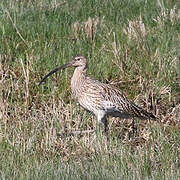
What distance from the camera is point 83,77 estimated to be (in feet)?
25.6

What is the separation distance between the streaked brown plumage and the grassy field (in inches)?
6.9

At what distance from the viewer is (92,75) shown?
28.2ft

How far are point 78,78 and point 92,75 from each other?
80 cm

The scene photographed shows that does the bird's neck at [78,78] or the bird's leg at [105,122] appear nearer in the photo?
the bird's leg at [105,122]

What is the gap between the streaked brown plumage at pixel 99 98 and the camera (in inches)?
299

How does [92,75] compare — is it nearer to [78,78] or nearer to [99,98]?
[78,78]

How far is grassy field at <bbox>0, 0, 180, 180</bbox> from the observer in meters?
6.17

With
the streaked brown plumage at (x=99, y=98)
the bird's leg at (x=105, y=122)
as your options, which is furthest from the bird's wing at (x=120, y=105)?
the bird's leg at (x=105, y=122)

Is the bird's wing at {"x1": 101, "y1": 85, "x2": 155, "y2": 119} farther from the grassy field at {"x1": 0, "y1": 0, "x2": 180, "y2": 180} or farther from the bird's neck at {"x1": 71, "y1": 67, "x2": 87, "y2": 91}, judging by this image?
the bird's neck at {"x1": 71, "y1": 67, "x2": 87, "y2": 91}

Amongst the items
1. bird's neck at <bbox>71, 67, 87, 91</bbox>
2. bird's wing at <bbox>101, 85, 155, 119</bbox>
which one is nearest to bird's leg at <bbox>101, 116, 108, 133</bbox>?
bird's wing at <bbox>101, 85, 155, 119</bbox>

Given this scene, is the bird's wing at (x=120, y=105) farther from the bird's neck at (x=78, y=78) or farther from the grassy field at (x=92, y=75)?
the bird's neck at (x=78, y=78)

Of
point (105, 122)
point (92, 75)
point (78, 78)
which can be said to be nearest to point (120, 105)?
point (105, 122)

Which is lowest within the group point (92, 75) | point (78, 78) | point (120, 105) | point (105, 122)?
point (105, 122)

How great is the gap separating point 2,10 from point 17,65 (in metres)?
1.49
